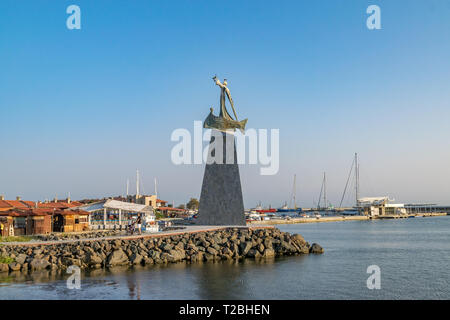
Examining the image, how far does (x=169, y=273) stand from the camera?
63.6ft

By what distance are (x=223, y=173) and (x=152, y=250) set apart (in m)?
12.3

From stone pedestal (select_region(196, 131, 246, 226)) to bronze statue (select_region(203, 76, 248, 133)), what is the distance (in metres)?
0.60

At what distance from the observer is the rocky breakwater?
2000 cm

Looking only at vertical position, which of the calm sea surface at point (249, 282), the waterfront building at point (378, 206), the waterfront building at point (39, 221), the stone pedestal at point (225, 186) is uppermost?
the stone pedestal at point (225, 186)

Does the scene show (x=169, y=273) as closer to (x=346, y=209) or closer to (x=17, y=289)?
(x=17, y=289)

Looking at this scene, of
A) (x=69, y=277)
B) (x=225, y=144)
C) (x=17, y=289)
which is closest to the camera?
(x=17, y=289)

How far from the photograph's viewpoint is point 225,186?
3394 centimetres

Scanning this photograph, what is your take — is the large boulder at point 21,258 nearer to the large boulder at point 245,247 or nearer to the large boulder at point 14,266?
the large boulder at point 14,266

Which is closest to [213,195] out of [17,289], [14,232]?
[14,232]

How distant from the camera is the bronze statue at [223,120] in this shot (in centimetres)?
3397

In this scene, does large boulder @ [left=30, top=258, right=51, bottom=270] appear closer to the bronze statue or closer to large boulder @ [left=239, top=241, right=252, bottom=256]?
large boulder @ [left=239, top=241, right=252, bottom=256]

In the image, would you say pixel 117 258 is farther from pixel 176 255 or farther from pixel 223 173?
pixel 223 173

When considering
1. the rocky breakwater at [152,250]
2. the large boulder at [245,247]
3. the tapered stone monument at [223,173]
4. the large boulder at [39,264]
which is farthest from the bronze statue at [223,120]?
the large boulder at [39,264]
